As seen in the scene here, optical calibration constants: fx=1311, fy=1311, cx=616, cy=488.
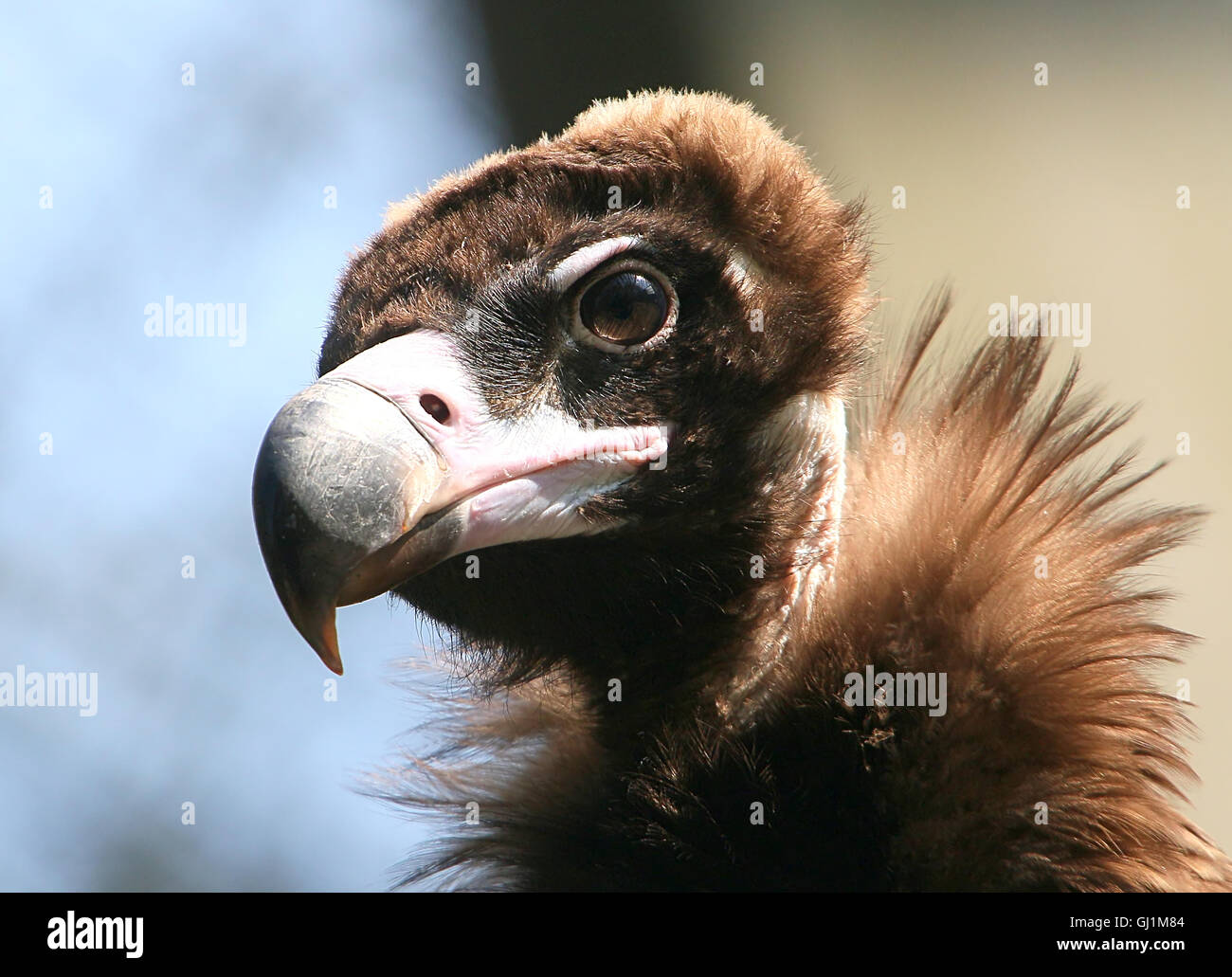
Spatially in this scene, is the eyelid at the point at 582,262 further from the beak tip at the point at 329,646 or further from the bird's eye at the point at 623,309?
the beak tip at the point at 329,646

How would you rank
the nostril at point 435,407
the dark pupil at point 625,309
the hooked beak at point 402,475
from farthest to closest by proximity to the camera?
the dark pupil at point 625,309 → the nostril at point 435,407 → the hooked beak at point 402,475

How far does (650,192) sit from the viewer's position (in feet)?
8.38

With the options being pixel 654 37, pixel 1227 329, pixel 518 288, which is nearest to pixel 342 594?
pixel 518 288

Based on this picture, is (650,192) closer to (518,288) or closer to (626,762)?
(518,288)

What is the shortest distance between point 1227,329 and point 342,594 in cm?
510

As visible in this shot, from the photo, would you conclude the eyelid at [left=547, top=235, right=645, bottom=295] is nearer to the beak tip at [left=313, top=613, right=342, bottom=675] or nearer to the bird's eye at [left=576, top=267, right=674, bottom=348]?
the bird's eye at [left=576, top=267, right=674, bottom=348]

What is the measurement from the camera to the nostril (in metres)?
2.24

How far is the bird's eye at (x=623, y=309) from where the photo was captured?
2.42 meters

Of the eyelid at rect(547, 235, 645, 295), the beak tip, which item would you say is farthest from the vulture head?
the beak tip

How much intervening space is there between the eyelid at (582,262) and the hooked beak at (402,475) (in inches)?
9.6

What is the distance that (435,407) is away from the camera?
2.25m

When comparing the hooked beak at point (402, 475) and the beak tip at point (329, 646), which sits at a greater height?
the hooked beak at point (402, 475)

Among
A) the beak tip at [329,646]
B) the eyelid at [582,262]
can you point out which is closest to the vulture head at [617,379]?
the eyelid at [582,262]
